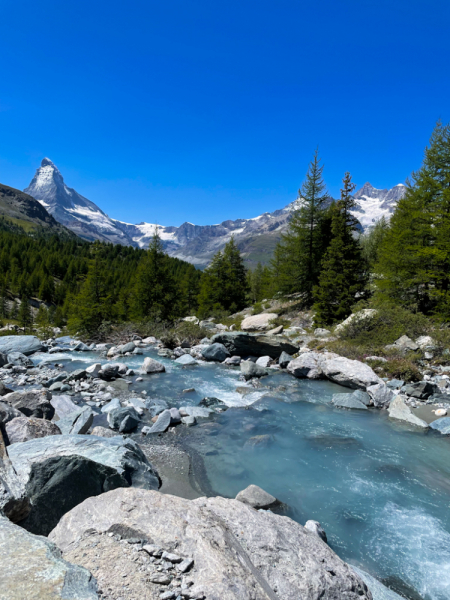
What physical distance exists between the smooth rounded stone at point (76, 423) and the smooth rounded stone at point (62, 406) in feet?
2.18

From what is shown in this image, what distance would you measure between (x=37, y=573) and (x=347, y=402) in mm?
11844

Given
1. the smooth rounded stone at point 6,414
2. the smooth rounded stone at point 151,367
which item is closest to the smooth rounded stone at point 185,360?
the smooth rounded stone at point 151,367

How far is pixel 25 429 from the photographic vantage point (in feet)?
22.5

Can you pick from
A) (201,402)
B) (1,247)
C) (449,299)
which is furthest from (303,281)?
(1,247)

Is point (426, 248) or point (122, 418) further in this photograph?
point (426, 248)

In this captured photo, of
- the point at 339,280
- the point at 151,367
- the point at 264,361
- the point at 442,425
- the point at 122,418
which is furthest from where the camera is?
the point at 339,280

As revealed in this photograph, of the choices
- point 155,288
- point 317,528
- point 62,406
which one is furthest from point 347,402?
point 155,288

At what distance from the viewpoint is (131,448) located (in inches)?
258

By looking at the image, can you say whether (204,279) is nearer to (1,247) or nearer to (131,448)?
(131,448)

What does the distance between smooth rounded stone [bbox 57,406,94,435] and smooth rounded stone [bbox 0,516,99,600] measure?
649cm

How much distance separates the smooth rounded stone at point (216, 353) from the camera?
62.5ft

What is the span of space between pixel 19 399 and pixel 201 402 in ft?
19.9

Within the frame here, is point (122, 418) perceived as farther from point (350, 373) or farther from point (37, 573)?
point (350, 373)

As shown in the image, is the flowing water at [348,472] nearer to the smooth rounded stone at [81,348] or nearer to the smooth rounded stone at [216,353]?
the smooth rounded stone at [216,353]
